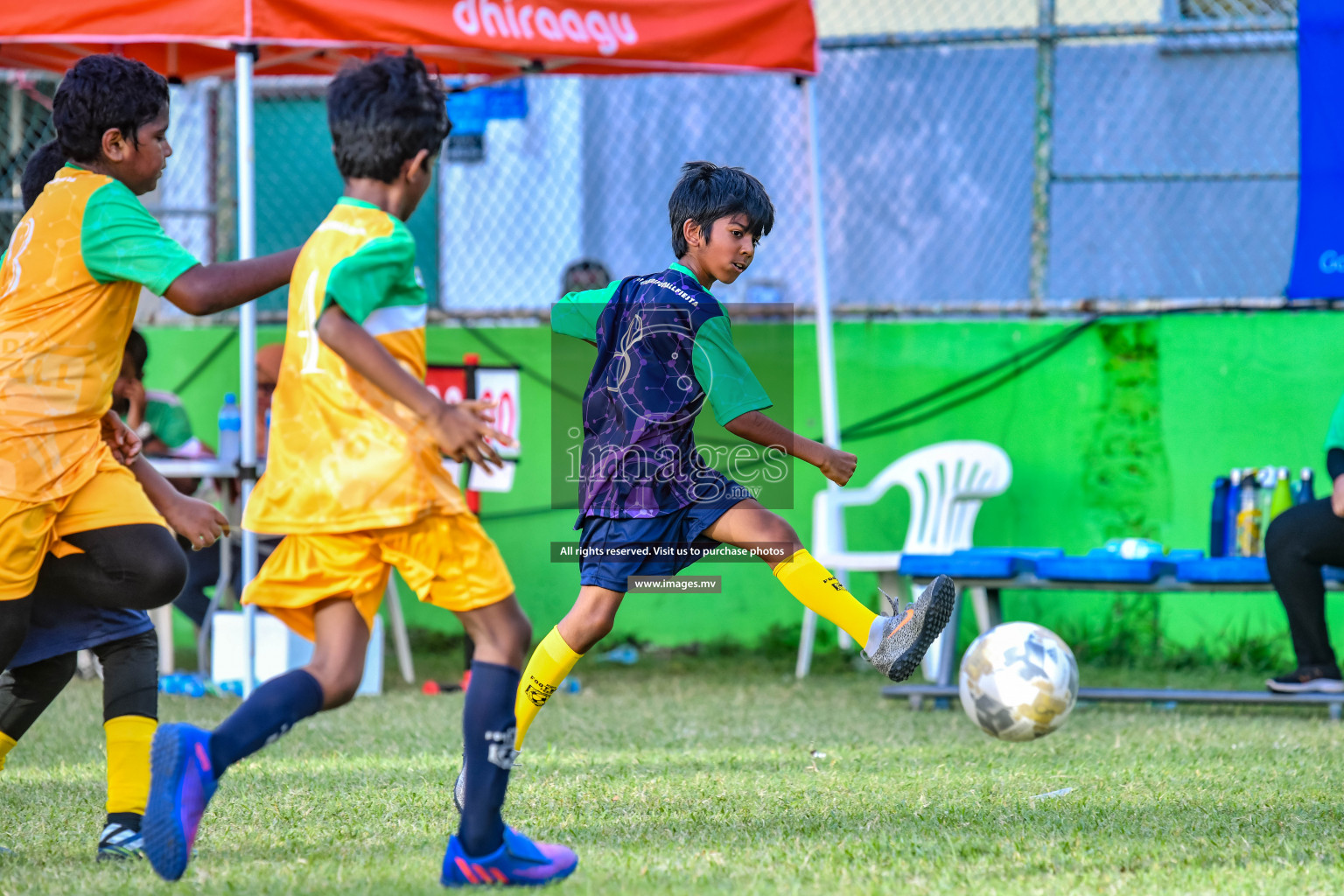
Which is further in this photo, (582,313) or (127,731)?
(582,313)

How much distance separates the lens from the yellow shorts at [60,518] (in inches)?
125

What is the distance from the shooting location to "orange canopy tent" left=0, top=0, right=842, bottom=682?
19.0ft

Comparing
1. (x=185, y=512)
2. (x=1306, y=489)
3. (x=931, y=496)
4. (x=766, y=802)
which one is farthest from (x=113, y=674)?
(x=1306, y=489)

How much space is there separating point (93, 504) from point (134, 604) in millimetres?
245

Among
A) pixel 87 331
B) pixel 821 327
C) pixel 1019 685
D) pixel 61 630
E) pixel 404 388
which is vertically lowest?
A: pixel 1019 685

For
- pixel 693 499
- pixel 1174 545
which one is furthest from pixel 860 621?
pixel 1174 545

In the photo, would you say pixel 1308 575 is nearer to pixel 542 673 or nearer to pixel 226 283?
pixel 542 673

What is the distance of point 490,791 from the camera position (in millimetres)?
2879

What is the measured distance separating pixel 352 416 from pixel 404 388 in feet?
0.62

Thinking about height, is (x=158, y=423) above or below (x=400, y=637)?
above

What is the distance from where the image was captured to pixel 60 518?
3.28 meters

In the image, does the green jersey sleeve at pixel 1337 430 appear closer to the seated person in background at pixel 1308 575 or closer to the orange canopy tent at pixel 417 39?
the seated person in background at pixel 1308 575

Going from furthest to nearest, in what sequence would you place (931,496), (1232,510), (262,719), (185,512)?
(931,496)
(1232,510)
(185,512)
(262,719)

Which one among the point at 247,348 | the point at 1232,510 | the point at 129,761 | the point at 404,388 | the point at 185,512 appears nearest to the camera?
the point at 404,388
